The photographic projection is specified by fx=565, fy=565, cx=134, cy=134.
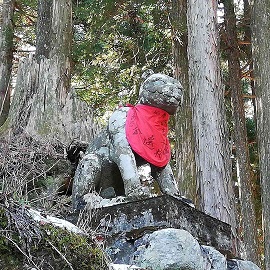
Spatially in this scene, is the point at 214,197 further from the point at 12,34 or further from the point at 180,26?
the point at 12,34

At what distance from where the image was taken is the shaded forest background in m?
7.12

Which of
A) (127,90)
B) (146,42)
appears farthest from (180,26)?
(127,90)

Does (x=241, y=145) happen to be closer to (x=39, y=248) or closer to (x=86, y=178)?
(x=86, y=178)

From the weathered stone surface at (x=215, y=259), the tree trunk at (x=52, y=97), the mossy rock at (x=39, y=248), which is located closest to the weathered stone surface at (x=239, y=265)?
the weathered stone surface at (x=215, y=259)

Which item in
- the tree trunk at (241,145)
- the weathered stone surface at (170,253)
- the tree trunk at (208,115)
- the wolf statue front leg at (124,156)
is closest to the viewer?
the weathered stone surface at (170,253)

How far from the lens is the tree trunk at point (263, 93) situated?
320 inches

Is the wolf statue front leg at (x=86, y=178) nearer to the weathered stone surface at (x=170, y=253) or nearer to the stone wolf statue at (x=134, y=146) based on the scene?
the stone wolf statue at (x=134, y=146)

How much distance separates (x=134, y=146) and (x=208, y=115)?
9.62 feet

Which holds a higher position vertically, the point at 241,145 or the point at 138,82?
the point at 138,82

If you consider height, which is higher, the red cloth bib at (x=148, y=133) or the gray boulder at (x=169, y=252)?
the red cloth bib at (x=148, y=133)

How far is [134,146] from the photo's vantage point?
4449 mm

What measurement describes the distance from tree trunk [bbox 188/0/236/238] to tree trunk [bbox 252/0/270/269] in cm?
100

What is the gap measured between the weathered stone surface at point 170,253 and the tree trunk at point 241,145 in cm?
730

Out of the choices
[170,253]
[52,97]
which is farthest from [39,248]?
[52,97]
